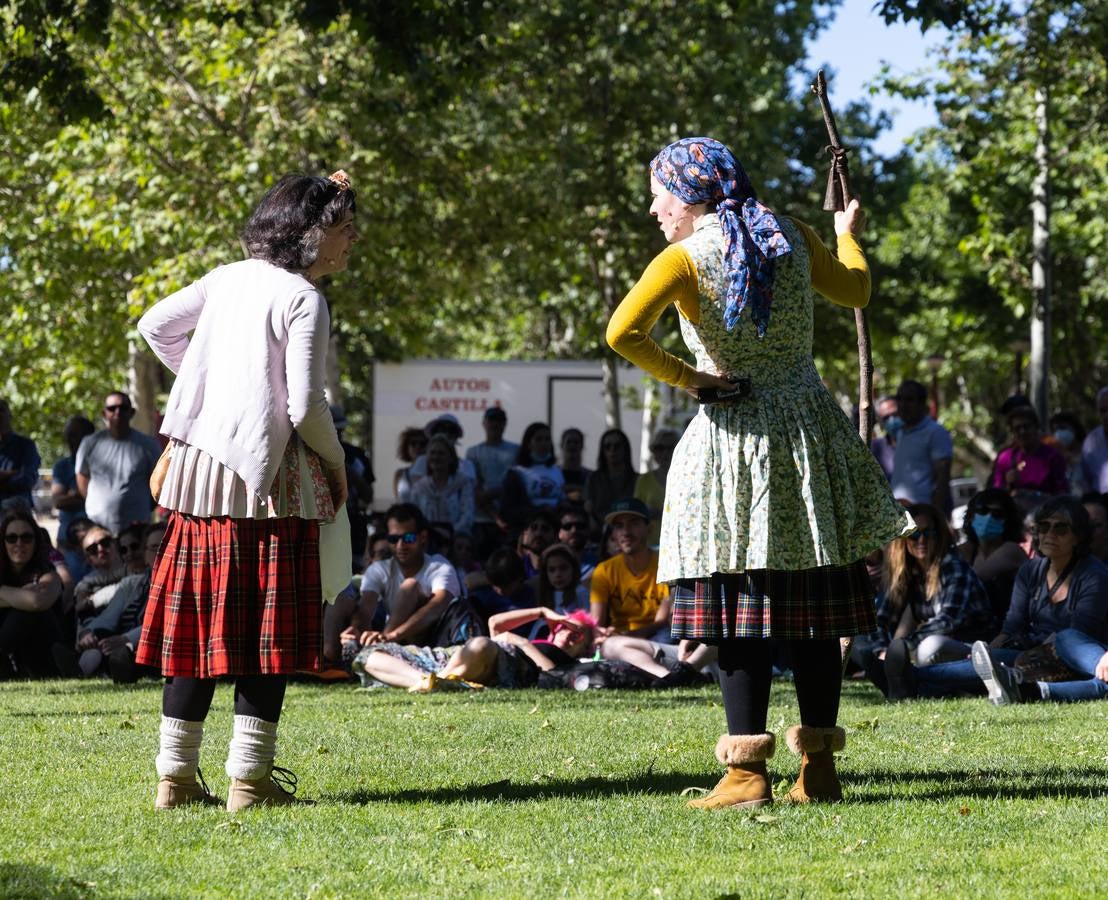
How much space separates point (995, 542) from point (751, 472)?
685 centimetres

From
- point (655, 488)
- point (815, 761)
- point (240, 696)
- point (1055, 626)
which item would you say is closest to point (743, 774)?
point (815, 761)

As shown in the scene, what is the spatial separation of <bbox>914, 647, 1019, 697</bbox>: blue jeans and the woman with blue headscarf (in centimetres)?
434

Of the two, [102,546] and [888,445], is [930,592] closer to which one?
[888,445]

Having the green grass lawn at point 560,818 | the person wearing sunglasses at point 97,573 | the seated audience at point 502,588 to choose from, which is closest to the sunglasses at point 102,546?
the person wearing sunglasses at point 97,573

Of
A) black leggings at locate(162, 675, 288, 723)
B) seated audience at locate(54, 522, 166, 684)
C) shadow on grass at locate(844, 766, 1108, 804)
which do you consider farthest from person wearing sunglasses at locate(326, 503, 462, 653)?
black leggings at locate(162, 675, 288, 723)

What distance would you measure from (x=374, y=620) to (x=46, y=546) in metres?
2.35

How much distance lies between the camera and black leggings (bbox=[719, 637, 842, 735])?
4952 mm

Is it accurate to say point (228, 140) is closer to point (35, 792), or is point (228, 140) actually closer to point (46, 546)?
point (46, 546)

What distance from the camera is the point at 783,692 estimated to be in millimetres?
9320

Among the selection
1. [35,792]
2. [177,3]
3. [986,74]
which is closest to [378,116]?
[177,3]

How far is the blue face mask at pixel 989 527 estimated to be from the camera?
11.3 metres

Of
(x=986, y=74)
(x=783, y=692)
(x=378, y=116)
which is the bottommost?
(x=783, y=692)

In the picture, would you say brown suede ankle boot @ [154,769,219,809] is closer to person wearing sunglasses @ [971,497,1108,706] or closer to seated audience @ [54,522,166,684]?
person wearing sunglasses @ [971,497,1108,706]

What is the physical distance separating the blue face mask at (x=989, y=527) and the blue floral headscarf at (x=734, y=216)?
22.4 feet
